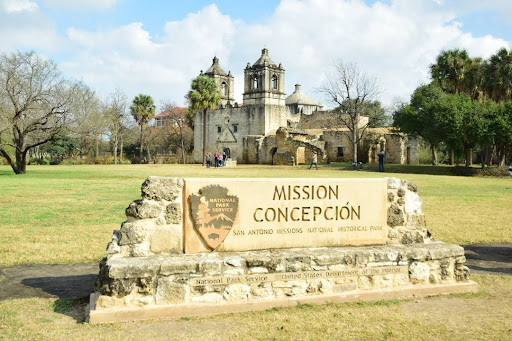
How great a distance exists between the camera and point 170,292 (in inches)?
199

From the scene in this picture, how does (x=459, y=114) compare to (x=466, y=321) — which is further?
(x=459, y=114)

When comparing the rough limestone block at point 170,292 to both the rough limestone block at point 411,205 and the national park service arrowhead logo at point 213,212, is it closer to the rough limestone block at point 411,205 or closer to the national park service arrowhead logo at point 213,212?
the national park service arrowhead logo at point 213,212

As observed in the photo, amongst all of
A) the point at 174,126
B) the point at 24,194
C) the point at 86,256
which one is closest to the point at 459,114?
the point at 24,194

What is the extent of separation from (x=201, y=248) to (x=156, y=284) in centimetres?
71

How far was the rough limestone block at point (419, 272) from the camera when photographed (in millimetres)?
5879

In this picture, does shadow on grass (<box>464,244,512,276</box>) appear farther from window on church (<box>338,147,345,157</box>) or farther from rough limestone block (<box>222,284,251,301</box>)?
window on church (<box>338,147,345,157</box>)

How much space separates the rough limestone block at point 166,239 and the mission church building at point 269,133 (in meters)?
40.4

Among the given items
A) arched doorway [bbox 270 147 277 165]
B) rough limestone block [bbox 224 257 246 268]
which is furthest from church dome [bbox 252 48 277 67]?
rough limestone block [bbox 224 257 246 268]

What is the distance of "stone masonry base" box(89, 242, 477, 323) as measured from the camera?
4.96 meters

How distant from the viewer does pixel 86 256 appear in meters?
7.73

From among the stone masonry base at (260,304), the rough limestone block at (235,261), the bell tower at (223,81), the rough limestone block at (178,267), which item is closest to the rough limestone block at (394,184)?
the stone masonry base at (260,304)

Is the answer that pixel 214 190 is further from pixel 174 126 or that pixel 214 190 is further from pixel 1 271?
pixel 174 126

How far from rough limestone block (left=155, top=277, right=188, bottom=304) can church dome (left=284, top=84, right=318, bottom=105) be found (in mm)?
75508

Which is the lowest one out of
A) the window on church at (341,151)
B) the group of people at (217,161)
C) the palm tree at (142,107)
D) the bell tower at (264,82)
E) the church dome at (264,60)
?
the group of people at (217,161)
